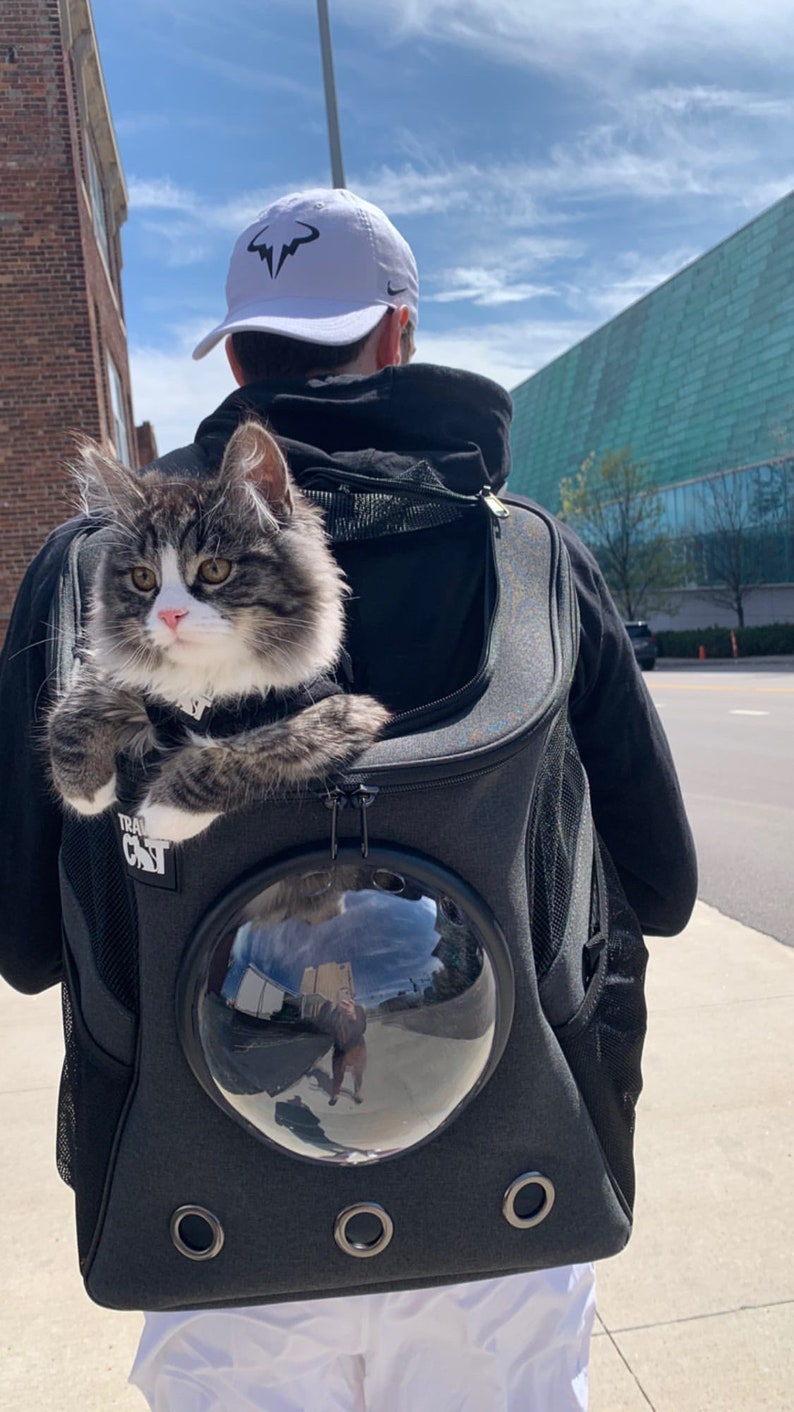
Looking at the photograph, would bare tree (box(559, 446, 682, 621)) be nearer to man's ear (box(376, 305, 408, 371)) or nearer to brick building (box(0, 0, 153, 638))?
brick building (box(0, 0, 153, 638))

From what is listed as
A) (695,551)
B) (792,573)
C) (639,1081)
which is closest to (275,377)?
(639,1081)

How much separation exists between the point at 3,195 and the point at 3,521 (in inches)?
157

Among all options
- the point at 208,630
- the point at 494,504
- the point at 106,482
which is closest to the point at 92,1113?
the point at 208,630

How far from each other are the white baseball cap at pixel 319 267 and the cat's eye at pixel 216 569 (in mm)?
382

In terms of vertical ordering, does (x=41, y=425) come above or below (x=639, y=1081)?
above

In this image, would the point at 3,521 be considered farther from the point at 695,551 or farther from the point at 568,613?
the point at 695,551

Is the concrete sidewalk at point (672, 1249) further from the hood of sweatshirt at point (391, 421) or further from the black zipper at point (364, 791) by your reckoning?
the hood of sweatshirt at point (391, 421)

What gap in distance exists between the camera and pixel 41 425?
44.1 ft

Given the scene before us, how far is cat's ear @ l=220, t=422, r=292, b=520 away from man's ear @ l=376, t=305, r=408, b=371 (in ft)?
1.38

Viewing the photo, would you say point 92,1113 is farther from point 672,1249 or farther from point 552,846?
point 672,1249

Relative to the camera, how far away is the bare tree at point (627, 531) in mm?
51219

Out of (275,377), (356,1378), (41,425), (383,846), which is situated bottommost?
(356,1378)

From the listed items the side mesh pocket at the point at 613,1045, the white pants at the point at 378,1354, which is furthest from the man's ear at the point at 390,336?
the white pants at the point at 378,1354

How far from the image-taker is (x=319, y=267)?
1.76m
